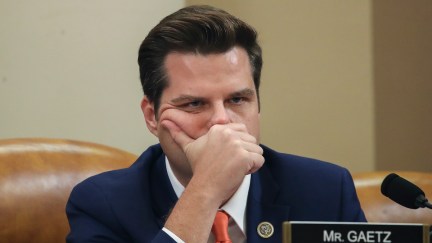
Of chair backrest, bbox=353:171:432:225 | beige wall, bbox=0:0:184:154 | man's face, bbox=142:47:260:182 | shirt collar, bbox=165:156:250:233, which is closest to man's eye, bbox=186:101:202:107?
man's face, bbox=142:47:260:182

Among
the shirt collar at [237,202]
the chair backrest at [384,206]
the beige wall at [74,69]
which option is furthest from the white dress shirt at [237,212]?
the beige wall at [74,69]

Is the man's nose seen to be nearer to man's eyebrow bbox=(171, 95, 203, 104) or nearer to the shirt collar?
man's eyebrow bbox=(171, 95, 203, 104)

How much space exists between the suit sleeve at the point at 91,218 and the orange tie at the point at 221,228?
0.20m

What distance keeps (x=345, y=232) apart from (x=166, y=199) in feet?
3.28

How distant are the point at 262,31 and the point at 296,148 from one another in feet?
1.87

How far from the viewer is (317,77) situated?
3551 millimetres

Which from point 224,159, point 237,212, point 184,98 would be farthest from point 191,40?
point 237,212

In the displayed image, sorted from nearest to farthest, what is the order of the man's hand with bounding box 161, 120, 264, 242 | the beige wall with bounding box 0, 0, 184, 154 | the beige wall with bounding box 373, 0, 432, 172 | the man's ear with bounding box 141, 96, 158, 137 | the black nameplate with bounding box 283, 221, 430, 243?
the black nameplate with bounding box 283, 221, 430, 243, the man's hand with bounding box 161, 120, 264, 242, the man's ear with bounding box 141, 96, 158, 137, the beige wall with bounding box 0, 0, 184, 154, the beige wall with bounding box 373, 0, 432, 172

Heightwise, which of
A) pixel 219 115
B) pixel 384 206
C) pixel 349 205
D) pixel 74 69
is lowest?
pixel 384 206

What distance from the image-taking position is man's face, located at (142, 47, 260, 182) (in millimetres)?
2043

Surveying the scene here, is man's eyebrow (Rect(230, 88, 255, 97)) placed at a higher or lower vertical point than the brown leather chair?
higher

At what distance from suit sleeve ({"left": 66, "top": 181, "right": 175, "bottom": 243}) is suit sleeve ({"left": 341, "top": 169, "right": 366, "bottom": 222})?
55 centimetres

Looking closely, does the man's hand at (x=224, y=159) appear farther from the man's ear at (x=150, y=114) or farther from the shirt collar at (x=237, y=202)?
the man's ear at (x=150, y=114)

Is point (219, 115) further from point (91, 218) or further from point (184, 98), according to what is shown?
point (91, 218)
